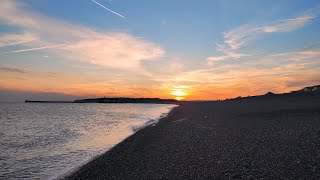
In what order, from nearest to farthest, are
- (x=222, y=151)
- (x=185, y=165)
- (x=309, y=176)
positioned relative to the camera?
(x=309, y=176) < (x=185, y=165) < (x=222, y=151)

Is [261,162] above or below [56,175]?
above

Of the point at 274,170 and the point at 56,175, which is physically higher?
the point at 274,170

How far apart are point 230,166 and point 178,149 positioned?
6.08 meters

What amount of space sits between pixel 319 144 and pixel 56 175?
48.1 feet

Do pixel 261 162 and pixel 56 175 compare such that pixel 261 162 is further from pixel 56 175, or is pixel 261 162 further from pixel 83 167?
pixel 56 175

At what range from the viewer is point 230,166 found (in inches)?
532

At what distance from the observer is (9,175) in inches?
595

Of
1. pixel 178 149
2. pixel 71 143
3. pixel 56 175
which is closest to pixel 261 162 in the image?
pixel 178 149

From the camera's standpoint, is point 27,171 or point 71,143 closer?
point 27,171

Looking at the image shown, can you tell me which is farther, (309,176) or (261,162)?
(261,162)

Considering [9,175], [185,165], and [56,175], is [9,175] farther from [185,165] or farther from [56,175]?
[185,165]

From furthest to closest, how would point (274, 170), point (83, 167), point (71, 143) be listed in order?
point (71, 143), point (83, 167), point (274, 170)

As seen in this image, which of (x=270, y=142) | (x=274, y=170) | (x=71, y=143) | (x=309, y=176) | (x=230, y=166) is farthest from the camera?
(x=71, y=143)

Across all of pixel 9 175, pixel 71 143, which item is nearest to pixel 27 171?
pixel 9 175
